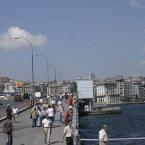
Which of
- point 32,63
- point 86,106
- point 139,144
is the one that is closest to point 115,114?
point 86,106

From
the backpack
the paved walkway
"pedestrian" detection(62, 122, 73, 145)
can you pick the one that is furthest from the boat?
"pedestrian" detection(62, 122, 73, 145)

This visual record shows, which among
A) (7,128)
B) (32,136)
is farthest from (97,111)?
(7,128)

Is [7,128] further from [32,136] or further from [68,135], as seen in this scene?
[32,136]

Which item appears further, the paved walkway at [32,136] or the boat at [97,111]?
the boat at [97,111]

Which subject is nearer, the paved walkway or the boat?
the paved walkway

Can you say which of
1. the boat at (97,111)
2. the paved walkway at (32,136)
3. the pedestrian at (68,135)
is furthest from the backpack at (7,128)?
the boat at (97,111)

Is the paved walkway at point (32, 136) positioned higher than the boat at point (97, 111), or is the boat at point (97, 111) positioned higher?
the paved walkway at point (32, 136)

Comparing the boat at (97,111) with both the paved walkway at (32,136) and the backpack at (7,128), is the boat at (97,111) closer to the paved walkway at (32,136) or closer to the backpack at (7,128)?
the paved walkway at (32,136)

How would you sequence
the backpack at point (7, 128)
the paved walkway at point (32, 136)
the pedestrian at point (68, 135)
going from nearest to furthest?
the pedestrian at point (68, 135), the backpack at point (7, 128), the paved walkway at point (32, 136)

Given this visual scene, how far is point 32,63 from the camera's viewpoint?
6681cm

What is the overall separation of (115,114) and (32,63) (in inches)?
2516

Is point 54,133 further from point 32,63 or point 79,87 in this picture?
point 79,87

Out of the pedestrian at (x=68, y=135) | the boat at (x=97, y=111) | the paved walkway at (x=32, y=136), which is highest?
the pedestrian at (x=68, y=135)

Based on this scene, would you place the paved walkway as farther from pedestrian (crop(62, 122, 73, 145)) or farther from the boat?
the boat
